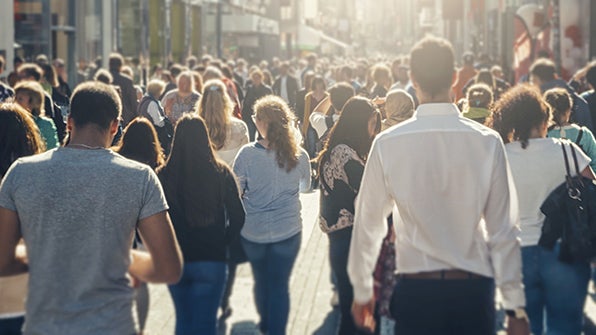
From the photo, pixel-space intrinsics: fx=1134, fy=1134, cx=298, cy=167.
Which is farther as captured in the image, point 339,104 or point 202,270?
point 339,104

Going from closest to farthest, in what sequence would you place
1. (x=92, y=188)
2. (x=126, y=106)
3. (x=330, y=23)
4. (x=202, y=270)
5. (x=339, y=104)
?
(x=92, y=188) < (x=202, y=270) < (x=339, y=104) < (x=126, y=106) < (x=330, y=23)

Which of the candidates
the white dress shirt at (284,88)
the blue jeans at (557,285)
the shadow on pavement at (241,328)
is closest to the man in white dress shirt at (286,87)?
the white dress shirt at (284,88)

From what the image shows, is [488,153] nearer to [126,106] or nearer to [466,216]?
[466,216]

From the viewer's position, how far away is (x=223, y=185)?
623 cm

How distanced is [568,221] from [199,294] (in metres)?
1.99

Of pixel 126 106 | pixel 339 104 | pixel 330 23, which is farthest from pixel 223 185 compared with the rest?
pixel 330 23

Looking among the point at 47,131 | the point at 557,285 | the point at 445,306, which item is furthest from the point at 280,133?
Answer: the point at 445,306

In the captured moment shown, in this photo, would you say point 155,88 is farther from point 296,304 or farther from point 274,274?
point 274,274

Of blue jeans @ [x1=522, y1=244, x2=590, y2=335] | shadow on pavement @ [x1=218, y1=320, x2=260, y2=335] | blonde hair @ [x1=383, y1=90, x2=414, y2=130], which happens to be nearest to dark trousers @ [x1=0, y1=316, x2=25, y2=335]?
blue jeans @ [x1=522, y1=244, x2=590, y2=335]

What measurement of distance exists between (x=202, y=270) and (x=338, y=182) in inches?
47.6

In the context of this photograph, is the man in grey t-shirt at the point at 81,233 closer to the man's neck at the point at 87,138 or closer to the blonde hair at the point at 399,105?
the man's neck at the point at 87,138

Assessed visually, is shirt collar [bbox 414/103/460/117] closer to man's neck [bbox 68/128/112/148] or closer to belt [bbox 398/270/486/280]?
belt [bbox 398/270/486/280]

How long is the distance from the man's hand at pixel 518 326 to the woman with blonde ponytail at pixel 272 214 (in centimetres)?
296

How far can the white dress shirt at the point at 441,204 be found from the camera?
4.24 meters
